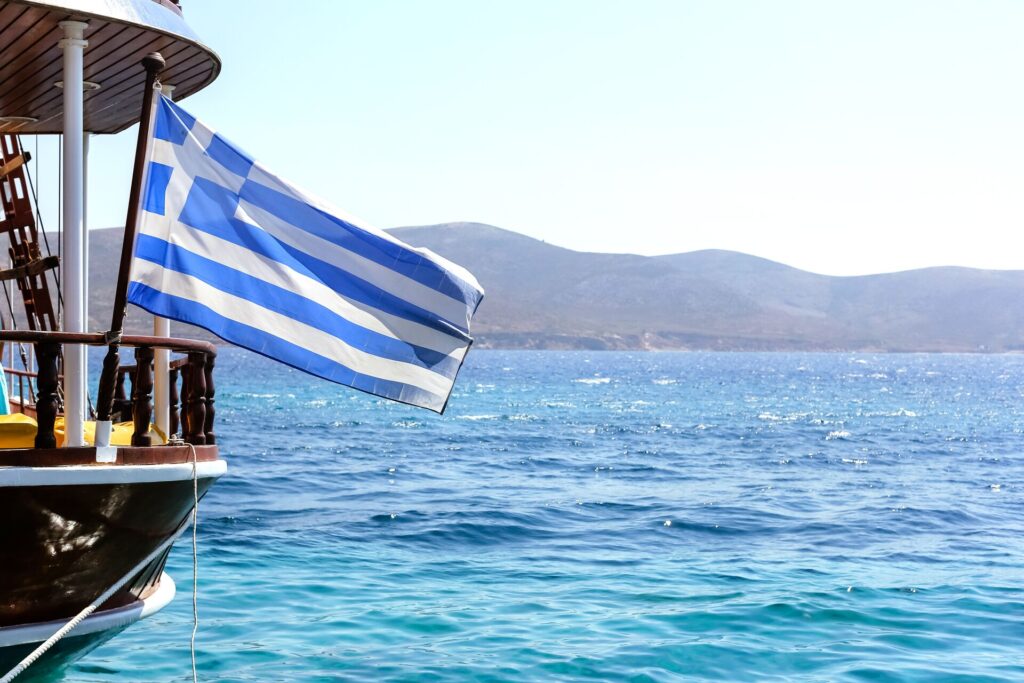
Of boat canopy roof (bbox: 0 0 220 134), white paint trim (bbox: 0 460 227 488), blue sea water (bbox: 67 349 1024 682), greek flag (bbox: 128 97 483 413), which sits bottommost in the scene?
blue sea water (bbox: 67 349 1024 682)

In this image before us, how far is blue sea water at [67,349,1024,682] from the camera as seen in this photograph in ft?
34.4

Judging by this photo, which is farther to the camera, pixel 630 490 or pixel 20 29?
pixel 630 490

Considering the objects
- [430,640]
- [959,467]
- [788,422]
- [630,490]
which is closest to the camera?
[430,640]

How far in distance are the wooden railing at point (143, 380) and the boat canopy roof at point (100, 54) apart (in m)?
2.06

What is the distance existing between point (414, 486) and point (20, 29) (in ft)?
60.0

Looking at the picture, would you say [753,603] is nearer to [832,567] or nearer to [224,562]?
[832,567]

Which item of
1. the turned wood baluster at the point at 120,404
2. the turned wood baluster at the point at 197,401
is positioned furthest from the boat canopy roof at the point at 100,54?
the turned wood baluster at the point at 120,404

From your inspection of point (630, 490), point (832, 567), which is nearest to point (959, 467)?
point (630, 490)

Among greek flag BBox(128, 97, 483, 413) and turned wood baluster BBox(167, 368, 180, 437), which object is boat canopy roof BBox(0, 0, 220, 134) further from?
turned wood baluster BBox(167, 368, 180, 437)

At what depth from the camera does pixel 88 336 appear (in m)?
6.66

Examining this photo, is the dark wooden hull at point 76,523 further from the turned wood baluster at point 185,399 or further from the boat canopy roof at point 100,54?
the boat canopy roof at point 100,54

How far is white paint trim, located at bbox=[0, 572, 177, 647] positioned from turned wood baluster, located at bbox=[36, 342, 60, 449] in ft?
4.13

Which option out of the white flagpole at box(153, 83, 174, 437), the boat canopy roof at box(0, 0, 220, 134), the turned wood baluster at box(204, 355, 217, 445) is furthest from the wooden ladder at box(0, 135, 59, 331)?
the turned wood baluster at box(204, 355, 217, 445)

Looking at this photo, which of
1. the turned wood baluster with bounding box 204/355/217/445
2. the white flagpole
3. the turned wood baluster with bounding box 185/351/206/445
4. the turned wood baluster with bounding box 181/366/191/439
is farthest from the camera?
the white flagpole
